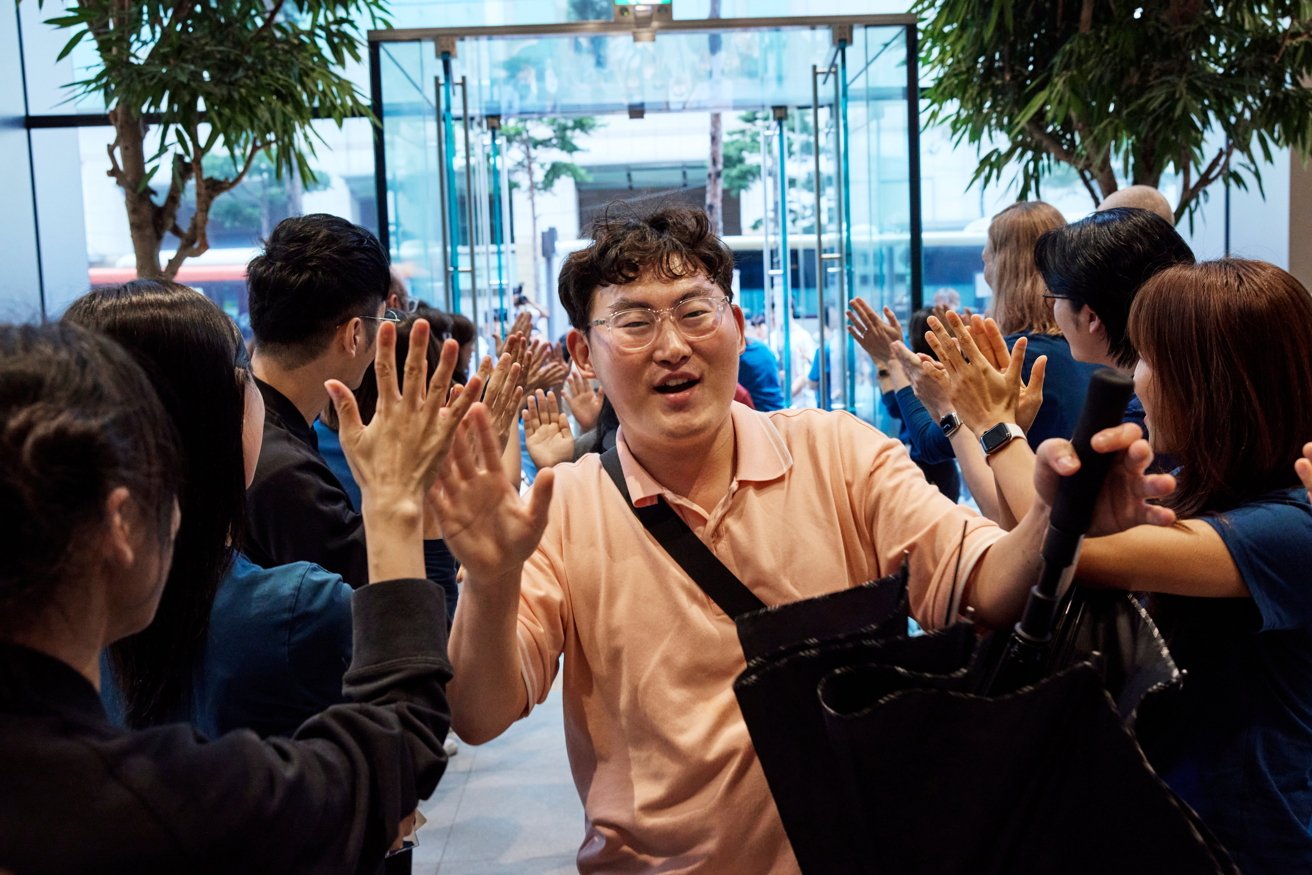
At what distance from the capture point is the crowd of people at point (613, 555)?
35.4 inches

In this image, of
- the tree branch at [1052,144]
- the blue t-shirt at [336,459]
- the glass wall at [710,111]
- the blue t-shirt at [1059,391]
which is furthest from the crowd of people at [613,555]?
the tree branch at [1052,144]

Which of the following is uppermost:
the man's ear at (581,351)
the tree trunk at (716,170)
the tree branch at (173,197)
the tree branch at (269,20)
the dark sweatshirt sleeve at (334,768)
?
the tree branch at (269,20)

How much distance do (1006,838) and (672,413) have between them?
32.1 inches

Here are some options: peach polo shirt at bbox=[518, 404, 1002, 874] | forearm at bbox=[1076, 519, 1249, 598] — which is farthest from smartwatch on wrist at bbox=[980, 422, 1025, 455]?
forearm at bbox=[1076, 519, 1249, 598]

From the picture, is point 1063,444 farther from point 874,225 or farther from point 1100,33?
point 874,225

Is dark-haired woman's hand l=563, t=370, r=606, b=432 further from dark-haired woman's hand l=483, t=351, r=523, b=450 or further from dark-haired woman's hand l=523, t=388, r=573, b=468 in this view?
dark-haired woman's hand l=483, t=351, r=523, b=450

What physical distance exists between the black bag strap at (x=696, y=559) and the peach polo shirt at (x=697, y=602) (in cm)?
1

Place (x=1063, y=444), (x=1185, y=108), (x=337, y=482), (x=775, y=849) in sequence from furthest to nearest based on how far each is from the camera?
(x=1185, y=108) < (x=337, y=482) < (x=775, y=849) < (x=1063, y=444)

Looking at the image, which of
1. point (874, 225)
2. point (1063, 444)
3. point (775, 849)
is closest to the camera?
point (1063, 444)

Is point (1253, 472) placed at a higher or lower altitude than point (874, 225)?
lower

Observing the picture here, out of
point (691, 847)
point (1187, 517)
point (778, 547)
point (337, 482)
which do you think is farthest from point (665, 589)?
point (337, 482)

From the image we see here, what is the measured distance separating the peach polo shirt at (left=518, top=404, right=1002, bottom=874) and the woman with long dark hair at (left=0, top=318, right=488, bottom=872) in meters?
0.37

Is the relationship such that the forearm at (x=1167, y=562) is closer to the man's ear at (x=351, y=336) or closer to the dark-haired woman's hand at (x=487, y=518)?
the dark-haired woman's hand at (x=487, y=518)

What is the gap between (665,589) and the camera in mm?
1441
